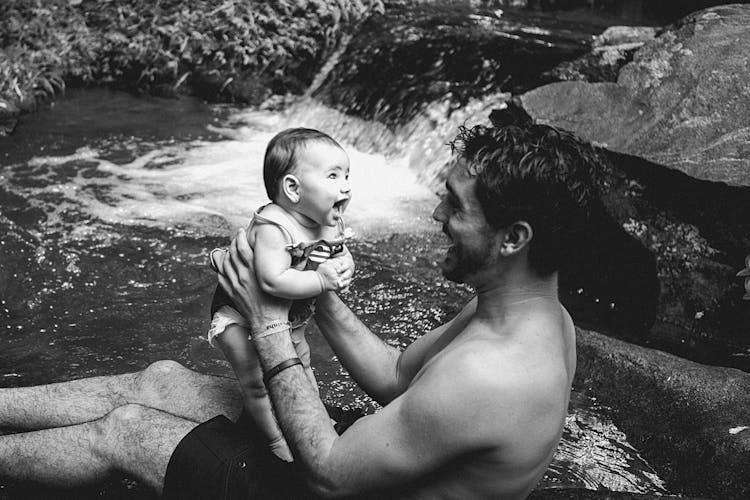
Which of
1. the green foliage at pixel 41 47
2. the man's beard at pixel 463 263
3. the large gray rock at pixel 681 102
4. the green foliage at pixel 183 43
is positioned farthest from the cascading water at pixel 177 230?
the large gray rock at pixel 681 102

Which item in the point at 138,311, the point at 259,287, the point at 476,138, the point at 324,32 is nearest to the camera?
the point at 476,138

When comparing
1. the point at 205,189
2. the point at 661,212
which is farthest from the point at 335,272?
the point at 205,189

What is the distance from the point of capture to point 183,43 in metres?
10.9

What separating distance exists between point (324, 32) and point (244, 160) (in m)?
3.16

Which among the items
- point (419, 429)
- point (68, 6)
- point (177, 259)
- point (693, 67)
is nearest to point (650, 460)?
point (419, 429)

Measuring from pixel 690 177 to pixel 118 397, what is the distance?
3.26 metres

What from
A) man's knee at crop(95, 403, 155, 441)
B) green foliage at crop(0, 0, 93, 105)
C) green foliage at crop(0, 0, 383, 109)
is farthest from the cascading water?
green foliage at crop(0, 0, 383, 109)

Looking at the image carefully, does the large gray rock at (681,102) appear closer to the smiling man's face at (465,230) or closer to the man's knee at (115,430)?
Answer: the smiling man's face at (465,230)

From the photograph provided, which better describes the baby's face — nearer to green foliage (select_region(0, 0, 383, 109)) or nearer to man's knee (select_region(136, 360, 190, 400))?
man's knee (select_region(136, 360, 190, 400))

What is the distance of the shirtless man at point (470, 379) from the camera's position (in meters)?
2.28

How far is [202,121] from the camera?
31.7ft

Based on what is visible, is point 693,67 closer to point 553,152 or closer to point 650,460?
point 650,460

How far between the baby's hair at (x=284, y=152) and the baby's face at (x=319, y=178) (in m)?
0.02

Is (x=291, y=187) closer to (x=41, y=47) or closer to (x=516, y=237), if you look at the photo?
(x=516, y=237)
